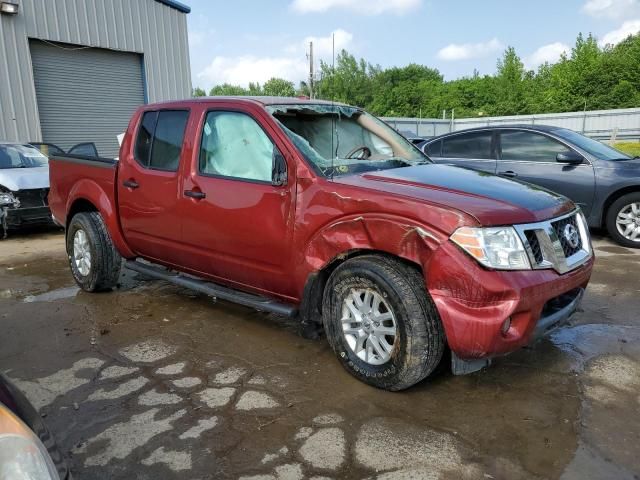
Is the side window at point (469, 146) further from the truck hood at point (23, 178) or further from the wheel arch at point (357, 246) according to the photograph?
the truck hood at point (23, 178)

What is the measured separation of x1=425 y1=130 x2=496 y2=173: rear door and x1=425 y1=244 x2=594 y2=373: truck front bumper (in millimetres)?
4953

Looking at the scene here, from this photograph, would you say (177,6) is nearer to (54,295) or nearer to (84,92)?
(84,92)

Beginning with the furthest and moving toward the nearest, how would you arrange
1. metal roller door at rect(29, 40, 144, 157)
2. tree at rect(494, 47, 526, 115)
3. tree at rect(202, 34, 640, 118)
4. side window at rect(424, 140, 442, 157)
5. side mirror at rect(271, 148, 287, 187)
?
tree at rect(494, 47, 526, 115) < tree at rect(202, 34, 640, 118) < metal roller door at rect(29, 40, 144, 157) < side window at rect(424, 140, 442, 157) < side mirror at rect(271, 148, 287, 187)

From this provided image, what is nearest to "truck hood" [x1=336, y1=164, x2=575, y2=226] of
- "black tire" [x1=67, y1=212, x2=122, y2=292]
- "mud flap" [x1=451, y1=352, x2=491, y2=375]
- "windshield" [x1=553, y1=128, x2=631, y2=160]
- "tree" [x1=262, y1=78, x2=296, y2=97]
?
"mud flap" [x1=451, y1=352, x2=491, y2=375]

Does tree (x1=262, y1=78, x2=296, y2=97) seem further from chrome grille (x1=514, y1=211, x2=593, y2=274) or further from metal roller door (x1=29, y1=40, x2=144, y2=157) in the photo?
chrome grille (x1=514, y1=211, x2=593, y2=274)

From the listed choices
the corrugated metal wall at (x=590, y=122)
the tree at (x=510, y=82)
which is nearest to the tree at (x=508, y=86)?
the tree at (x=510, y=82)

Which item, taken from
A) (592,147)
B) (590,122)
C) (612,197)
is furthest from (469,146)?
(590,122)

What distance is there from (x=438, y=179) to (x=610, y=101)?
139ft

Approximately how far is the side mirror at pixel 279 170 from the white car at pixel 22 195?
5.77 meters

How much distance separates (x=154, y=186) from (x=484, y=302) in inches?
111

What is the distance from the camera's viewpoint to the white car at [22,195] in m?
7.79

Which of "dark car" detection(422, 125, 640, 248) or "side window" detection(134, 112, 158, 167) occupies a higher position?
"side window" detection(134, 112, 158, 167)

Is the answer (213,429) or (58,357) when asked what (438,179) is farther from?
(58,357)

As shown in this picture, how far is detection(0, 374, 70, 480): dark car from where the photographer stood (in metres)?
1.30
